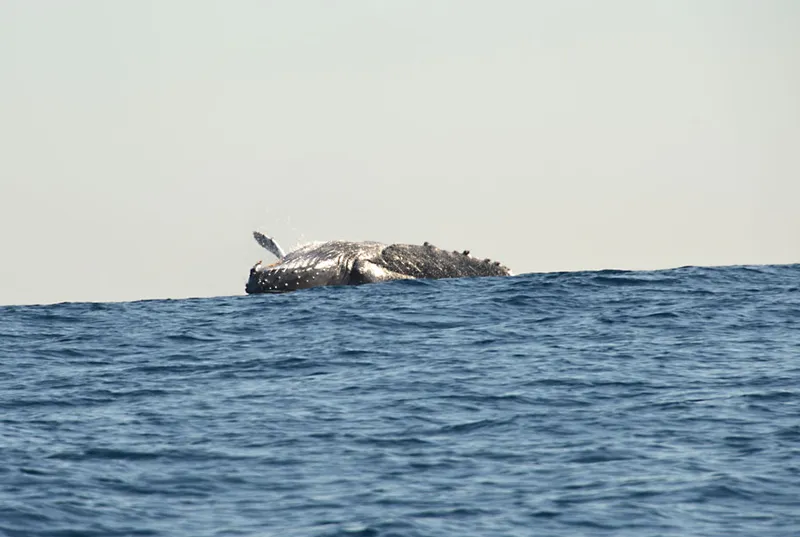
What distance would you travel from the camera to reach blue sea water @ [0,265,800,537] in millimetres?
11219

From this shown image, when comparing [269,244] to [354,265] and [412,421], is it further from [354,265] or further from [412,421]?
[412,421]

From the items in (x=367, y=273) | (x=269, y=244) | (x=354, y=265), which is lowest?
(x=367, y=273)

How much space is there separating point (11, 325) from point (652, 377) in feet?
54.3

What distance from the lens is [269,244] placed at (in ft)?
109

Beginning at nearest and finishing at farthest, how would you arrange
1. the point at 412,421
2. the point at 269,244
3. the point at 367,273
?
the point at 412,421, the point at 367,273, the point at 269,244

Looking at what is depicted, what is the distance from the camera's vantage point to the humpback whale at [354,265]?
104ft

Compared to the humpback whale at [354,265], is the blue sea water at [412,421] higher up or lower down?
lower down

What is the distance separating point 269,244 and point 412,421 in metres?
18.7

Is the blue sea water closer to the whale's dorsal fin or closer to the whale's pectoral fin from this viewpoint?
the whale's pectoral fin

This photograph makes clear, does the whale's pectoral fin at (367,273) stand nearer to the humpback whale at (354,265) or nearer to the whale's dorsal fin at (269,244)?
the humpback whale at (354,265)

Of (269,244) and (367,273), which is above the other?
(269,244)

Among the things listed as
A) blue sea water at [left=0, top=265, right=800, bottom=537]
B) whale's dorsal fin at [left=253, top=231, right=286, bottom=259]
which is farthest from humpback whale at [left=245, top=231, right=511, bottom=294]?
blue sea water at [left=0, top=265, right=800, bottom=537]

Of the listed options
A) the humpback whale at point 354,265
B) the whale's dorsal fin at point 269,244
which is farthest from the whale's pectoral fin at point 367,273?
the whale's dorsal fin at point 269,244

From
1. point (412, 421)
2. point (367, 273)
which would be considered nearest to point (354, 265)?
point (367, 273)
